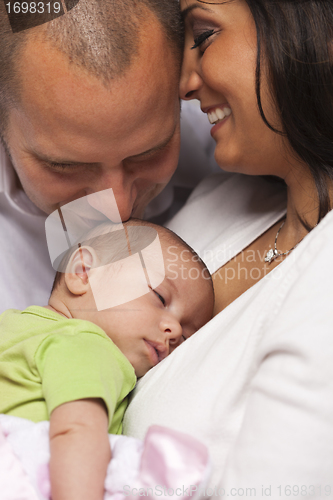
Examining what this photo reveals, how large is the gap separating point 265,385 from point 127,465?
0.92ft

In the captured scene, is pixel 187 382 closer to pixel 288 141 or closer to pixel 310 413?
pixel 310 413

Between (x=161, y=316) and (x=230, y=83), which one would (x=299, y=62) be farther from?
(x=161, y=316)

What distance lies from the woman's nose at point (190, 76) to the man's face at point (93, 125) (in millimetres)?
28

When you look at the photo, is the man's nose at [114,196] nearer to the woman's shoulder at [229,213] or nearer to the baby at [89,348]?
the baby at [89,348]

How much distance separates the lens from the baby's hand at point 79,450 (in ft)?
2.46

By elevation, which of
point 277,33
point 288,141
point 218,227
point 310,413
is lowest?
point 218,227

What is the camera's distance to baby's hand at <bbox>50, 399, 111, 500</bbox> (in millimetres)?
749

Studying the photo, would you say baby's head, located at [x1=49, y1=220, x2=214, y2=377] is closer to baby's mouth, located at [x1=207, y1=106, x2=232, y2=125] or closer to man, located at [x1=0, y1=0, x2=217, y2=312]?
man, located at [x1=0, y1=0, x2=217, y2=312]

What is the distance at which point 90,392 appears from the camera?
82 centimetres

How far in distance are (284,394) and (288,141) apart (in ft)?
2.33

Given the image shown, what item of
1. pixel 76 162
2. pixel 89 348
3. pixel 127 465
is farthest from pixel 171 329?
pixel 76 162

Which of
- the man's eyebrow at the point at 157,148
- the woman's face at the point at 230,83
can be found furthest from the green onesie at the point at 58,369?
the woman's face at the point at 230,83

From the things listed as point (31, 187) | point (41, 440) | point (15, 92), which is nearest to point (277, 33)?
point (15, 92)

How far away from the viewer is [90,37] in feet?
3.30
